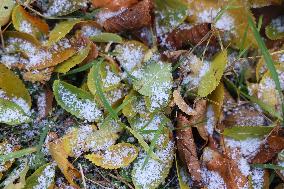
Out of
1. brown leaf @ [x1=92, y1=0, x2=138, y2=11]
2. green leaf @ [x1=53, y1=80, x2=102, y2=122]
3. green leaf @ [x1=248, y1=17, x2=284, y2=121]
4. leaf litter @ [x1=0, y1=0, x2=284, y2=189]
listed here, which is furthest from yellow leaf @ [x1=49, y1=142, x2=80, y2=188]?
green leaf @ [x1=248, y1=17, x2=284, y2=121]

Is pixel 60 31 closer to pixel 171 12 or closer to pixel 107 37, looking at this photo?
A: pixel 107 37

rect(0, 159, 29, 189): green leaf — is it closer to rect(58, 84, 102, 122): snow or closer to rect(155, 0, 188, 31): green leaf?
rect(58, 84, 102, 122): snow

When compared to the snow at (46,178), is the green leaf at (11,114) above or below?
above

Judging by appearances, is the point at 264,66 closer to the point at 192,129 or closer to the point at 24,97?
the point at 192,129

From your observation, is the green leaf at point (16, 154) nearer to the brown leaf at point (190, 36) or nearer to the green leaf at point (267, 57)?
the brown leaf at point (190, 36)

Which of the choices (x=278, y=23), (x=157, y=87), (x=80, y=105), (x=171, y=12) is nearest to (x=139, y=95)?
(x=157, y=87)

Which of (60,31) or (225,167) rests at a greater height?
(60,31)

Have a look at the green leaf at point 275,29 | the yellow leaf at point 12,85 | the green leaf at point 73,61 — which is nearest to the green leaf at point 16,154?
the yellow leaf at point 12,85
